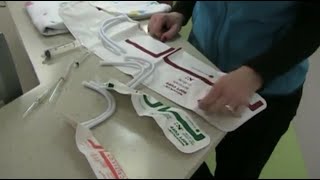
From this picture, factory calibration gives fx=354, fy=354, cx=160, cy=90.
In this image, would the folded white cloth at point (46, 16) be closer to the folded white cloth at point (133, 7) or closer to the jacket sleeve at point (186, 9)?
the folded white cloth at point (133, 7)

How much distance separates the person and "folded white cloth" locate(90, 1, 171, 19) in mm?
97

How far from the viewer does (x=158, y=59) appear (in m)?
0.77

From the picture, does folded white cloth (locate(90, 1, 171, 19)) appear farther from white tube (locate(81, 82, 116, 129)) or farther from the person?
white tube (locate(81, 82, 116, 129))

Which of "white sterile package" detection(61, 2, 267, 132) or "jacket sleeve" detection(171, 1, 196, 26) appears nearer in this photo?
"white sterile package" detection(61, 2, 267, 132)

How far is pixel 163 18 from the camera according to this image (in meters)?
0.88

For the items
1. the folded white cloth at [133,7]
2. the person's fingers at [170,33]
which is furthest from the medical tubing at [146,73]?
the folded white cloth at [133,7]

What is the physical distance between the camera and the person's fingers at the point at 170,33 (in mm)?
855

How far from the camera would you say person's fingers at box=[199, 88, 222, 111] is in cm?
62

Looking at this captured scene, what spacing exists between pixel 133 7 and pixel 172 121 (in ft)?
1.70

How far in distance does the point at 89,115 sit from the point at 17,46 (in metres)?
0.44

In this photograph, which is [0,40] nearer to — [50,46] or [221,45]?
[50,46]

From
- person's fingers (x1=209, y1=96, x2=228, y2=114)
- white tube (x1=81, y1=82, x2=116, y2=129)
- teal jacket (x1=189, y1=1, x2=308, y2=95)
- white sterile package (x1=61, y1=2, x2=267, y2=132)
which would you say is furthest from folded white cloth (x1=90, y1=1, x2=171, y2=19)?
person's fingers (x1=209, y1=96, x2=228, y2=114)

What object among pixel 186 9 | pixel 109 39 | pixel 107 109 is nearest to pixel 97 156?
pixel 107 109

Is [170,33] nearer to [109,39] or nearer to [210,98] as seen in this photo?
[109,39]
